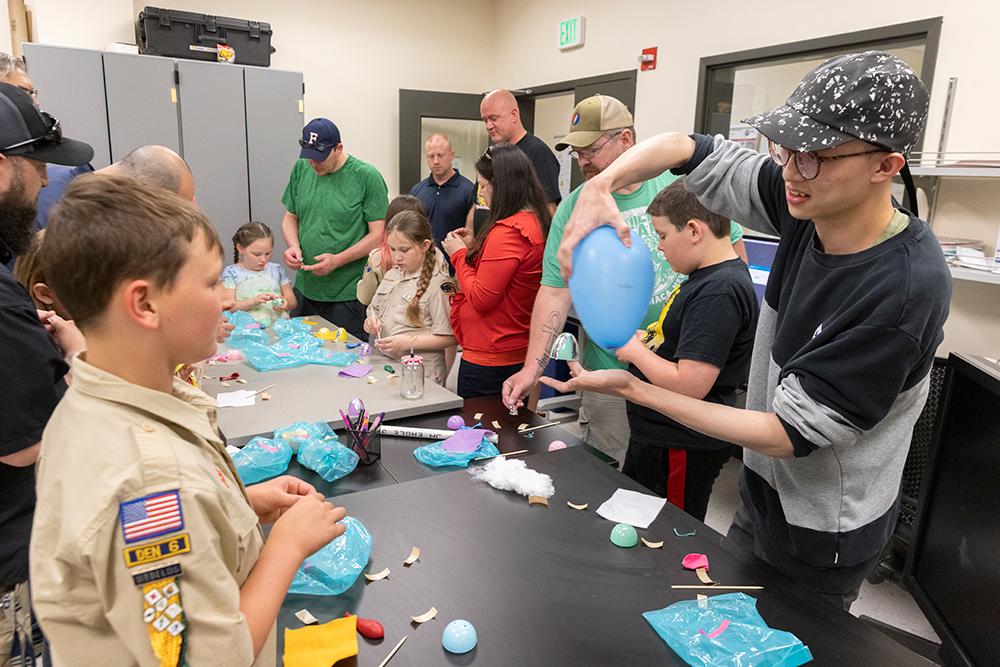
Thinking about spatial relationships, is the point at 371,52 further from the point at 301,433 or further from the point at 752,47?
the point at 301,433

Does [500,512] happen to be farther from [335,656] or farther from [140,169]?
[140,169]

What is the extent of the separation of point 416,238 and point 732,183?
1.52 m

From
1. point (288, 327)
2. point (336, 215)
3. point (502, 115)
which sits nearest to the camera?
point (288, 327)

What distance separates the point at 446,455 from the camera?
161cm

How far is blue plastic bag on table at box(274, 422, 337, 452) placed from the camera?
65.1 inches

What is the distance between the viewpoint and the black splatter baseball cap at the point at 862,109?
997 millimetres

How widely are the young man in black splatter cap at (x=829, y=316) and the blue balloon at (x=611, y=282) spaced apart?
0.14ft

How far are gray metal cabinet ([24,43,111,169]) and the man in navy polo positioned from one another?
7.12 ft

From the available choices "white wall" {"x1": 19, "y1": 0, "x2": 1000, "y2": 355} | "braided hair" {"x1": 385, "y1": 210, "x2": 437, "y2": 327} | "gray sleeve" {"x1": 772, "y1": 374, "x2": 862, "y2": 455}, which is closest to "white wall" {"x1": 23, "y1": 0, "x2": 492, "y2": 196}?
"white wall" {"x1": 19, "y1": 0, "x2": 1000, "y2": 355}

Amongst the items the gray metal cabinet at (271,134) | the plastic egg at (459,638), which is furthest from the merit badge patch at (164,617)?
the gray metal cabinet at (271,134)

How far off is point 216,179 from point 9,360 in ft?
12.8

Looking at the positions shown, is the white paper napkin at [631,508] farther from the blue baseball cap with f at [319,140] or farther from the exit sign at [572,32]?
the exit sign at [572,32]

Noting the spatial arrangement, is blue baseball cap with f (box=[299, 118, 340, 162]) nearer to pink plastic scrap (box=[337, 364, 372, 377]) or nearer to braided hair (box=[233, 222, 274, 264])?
braided hair (box=[233, 222, 274, 264])

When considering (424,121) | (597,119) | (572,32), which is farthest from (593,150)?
(424,121)
